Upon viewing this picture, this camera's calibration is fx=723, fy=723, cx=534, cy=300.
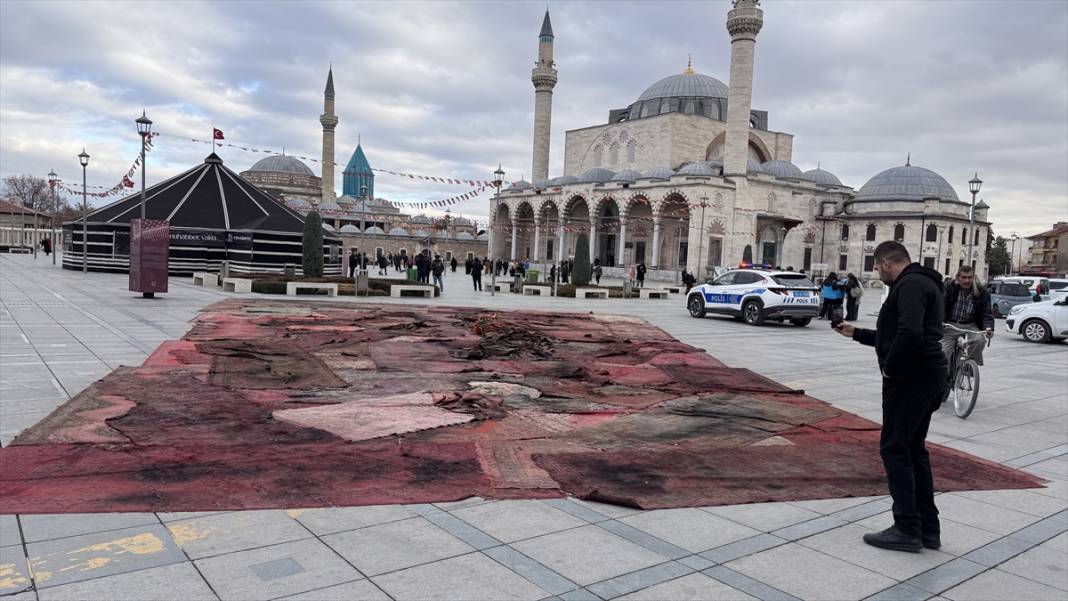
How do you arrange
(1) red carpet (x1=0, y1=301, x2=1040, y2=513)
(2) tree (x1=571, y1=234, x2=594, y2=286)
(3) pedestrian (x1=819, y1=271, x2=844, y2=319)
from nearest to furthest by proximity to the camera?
1. (1) red carpet (x1=0, y1=301, x2=1040, y2=513)
2. (3) pedestrian (x1=819, y1=271, x2=844, y2=319)
3. (2) tree (x1=571, y1=234, x2=594, y2=286)

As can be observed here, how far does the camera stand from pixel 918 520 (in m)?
3.91

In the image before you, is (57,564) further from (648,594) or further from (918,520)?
(918,520)

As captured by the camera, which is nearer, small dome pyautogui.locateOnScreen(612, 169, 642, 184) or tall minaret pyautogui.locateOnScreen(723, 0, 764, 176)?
tall minaret pyautogui.locateOnScreen(723, 0, 764, 176)

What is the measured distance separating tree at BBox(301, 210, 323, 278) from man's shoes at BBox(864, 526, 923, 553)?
25013 millimetres

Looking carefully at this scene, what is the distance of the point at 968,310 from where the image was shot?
8047 mm

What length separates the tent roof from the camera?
34.1 m

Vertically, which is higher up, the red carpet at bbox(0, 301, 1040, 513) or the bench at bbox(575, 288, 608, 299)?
the bench at bbox(575, 288, 608, 299)

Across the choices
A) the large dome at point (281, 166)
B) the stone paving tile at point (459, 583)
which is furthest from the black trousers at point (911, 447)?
the large dome at point (281, 166)

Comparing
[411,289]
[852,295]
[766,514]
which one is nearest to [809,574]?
[766,514]

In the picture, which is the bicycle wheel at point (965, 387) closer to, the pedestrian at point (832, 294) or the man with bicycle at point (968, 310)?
the man with bicycle at point (968, 310)

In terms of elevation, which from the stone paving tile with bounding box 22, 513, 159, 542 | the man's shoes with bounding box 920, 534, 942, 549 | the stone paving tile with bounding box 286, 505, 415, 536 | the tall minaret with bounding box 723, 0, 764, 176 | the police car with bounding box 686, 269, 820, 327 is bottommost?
the stone paving tile with bounding box 286, 505, 415, 536

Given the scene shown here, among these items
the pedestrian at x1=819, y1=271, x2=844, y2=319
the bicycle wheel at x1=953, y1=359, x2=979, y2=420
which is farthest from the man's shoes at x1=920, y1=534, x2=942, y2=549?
the pedestrian at x1=819, y1=271, x2=844, y2=319

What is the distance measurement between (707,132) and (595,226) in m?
12.8

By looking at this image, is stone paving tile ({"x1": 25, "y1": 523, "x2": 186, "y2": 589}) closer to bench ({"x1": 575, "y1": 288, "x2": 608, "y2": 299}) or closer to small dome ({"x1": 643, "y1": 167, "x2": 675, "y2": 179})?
bench ({"x1": 575, "y1": 288, "x2": 608, "y2": 299})
